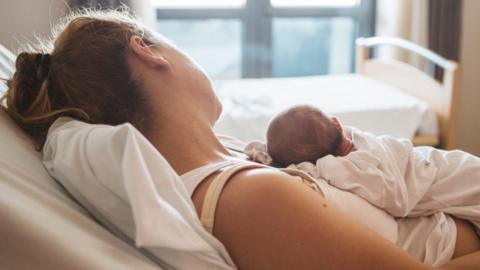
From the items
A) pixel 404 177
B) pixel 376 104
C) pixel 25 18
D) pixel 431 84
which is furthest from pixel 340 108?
pixel 25 18

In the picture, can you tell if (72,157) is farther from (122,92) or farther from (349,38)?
(349,38)

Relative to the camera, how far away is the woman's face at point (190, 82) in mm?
Answer: 1006

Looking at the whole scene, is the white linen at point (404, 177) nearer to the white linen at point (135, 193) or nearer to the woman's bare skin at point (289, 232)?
the woman's bare skin at point (289, 232)

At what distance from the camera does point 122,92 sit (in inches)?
37.3

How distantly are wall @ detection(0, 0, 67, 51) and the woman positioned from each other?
225cm

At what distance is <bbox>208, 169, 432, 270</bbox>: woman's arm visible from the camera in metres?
0.74

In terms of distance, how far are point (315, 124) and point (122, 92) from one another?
43 centimetres

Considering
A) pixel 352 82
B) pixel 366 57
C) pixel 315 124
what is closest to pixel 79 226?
pixel 315 124

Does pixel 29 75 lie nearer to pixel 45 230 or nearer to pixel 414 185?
pixel 45 230

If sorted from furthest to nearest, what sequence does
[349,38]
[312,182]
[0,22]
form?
[349,38] < [0,22] < [312,182]

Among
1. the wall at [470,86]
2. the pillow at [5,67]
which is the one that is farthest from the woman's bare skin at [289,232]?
the wall at [470,86]

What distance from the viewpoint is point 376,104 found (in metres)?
2.53

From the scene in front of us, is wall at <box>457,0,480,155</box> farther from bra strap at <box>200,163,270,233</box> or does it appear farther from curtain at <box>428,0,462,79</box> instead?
bra strap at <box>200,163,270,233</box>

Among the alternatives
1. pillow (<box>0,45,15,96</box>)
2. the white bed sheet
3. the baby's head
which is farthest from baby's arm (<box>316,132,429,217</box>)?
the white bed sheet
